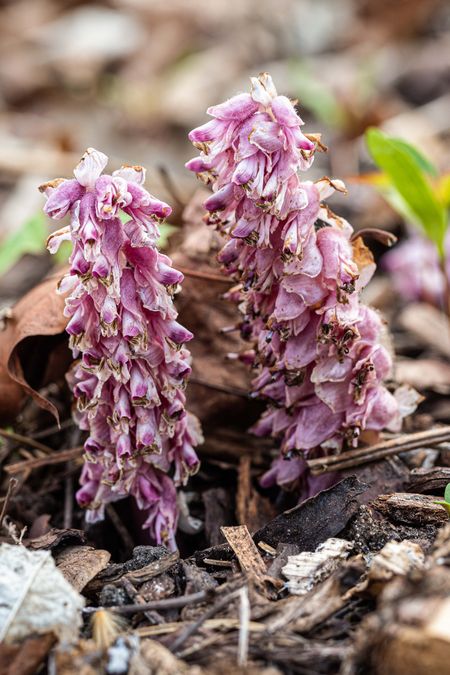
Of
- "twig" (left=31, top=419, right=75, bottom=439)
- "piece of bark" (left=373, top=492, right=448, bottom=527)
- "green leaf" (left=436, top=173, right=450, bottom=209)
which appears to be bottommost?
"piece of bark" (left=373, top=492, right=448, bottom=527)

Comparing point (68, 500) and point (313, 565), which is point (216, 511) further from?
point (313, 565)

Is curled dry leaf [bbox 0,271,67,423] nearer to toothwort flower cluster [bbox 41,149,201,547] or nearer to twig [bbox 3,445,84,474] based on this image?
twig [bbox 3,445,84,474]

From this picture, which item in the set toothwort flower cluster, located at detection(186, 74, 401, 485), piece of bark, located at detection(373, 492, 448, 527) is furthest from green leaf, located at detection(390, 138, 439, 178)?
piece of bark, located at detection(373, 492, 448, 527)

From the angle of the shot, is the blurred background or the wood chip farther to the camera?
the blurred background

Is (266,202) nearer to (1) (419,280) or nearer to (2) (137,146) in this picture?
(1) (419,280)

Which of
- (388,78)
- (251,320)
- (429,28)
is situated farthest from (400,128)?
(251,320)

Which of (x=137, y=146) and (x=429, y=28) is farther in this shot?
(x=429, y=28)

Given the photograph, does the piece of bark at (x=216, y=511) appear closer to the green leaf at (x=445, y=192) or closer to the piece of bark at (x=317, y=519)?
the piece of bark at (x=317, y=519)
